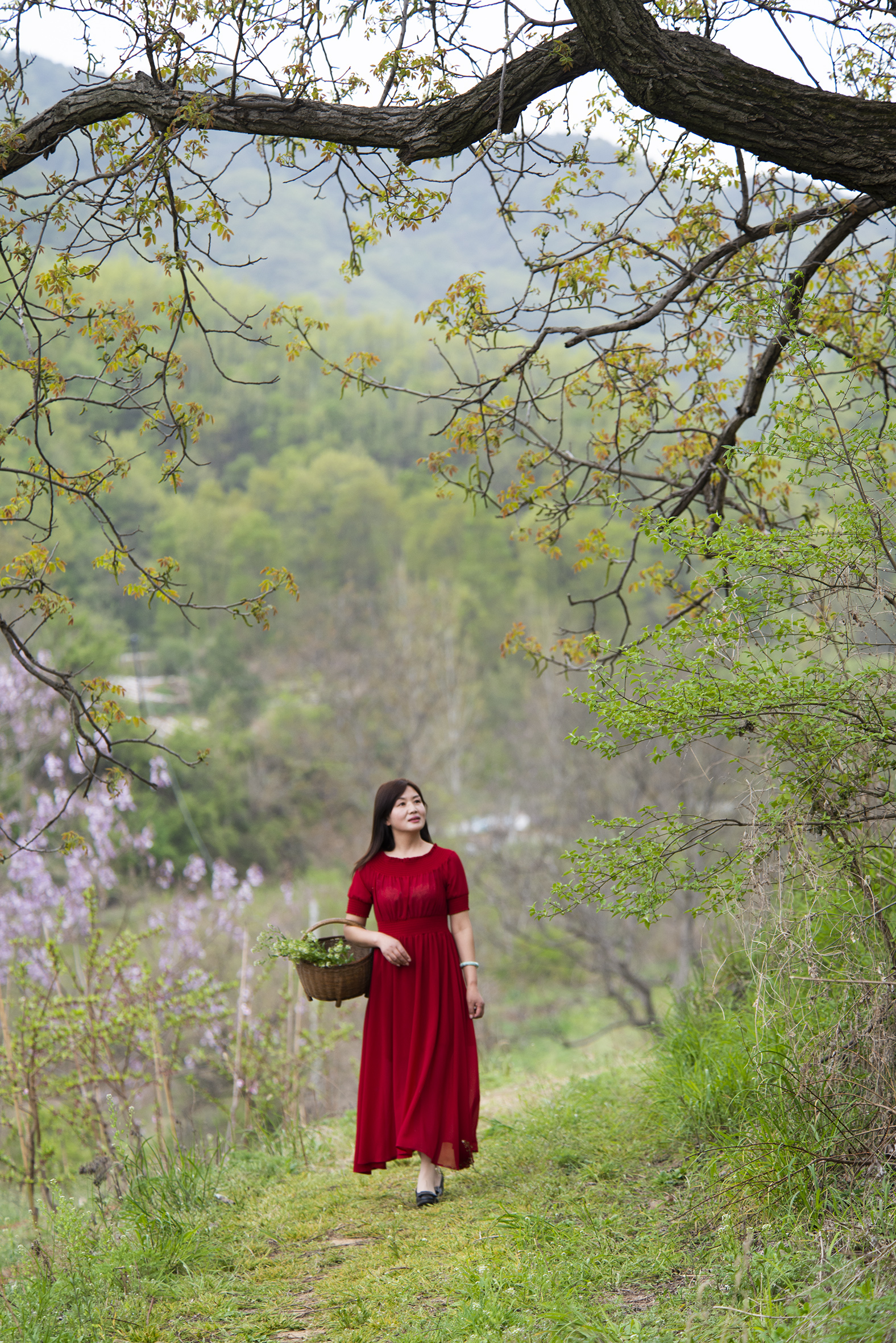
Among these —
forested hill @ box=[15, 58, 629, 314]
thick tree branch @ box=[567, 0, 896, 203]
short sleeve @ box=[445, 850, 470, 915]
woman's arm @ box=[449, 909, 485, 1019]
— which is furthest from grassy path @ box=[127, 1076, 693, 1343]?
forested hill @ box=[15, 58, 629, 314]

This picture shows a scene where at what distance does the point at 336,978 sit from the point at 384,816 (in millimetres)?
638

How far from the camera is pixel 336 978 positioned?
13.5 ft

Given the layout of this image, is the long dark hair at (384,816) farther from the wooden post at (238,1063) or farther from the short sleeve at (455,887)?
the wooden post at (238,1063)

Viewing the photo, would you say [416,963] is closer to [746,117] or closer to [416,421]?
[746,117]

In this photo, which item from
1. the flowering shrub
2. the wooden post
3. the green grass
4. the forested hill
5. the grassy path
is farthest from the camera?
the forested hill

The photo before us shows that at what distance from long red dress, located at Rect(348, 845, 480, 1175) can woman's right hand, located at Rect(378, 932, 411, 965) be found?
0.31 ft

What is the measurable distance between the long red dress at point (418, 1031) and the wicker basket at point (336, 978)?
3.7 inches

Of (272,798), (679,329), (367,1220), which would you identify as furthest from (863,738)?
(272,798)

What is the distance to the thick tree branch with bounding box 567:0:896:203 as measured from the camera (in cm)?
314

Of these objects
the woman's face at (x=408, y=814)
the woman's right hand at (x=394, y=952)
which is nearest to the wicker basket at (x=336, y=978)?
the woman's right hand at (x=394, y=952)

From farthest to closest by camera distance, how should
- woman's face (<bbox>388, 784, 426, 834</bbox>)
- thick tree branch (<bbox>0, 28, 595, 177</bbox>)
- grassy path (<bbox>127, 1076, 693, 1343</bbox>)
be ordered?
woman's face (<bbox>388, 784, 426, 834</bbox>)
thick tree branch (<bbox>0, 28, 595, 177</bbox>)
grassy path (<bbox>127, 1076, 693, 1343</bbox>)

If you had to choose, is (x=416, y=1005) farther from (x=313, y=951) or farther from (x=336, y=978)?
(x=313, y=951)

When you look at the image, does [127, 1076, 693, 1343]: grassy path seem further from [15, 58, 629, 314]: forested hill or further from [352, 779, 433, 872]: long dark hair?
[15, 58, 629, 314]: forested hill

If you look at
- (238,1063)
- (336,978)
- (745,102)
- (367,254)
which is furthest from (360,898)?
(367,254)
